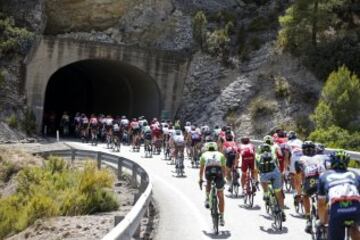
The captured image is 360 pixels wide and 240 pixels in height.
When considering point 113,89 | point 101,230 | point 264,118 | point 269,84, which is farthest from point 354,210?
point 113,89

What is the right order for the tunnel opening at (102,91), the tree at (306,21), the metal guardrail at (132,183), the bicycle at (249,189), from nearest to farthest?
1. the metal guardrail at (132,183)
2. the bicycle at (249,189)
3. the tree at (306,21)
4. the tunnel opening at (102,91)

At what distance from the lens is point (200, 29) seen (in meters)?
42.2

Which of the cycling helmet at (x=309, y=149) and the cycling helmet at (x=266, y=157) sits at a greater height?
the cycling helmet at (x=309, y=149)

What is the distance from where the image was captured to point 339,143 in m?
25.5

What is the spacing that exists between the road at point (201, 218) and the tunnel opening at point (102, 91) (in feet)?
79.7

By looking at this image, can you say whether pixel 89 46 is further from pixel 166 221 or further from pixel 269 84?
pixel 166 221

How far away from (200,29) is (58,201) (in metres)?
29.6

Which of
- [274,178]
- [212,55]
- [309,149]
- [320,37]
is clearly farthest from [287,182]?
[212,55]

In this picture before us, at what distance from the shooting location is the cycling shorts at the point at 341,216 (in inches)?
298

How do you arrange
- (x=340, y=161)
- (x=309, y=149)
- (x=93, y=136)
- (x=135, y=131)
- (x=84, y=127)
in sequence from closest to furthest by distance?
1. (x=340, y=161)
2. (x=309, y=149)
3. (x=135, y=131)
4. (x=93, y=136)
5. (x=84, y=127)

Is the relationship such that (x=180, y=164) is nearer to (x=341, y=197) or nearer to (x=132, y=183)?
(x=132, y=183)

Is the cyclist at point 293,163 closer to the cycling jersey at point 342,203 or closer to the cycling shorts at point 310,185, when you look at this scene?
the cycling shorts at point 310,185

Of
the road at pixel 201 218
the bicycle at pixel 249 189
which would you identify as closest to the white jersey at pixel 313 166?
the road at pixel 201 218

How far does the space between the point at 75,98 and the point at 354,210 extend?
5482cm
